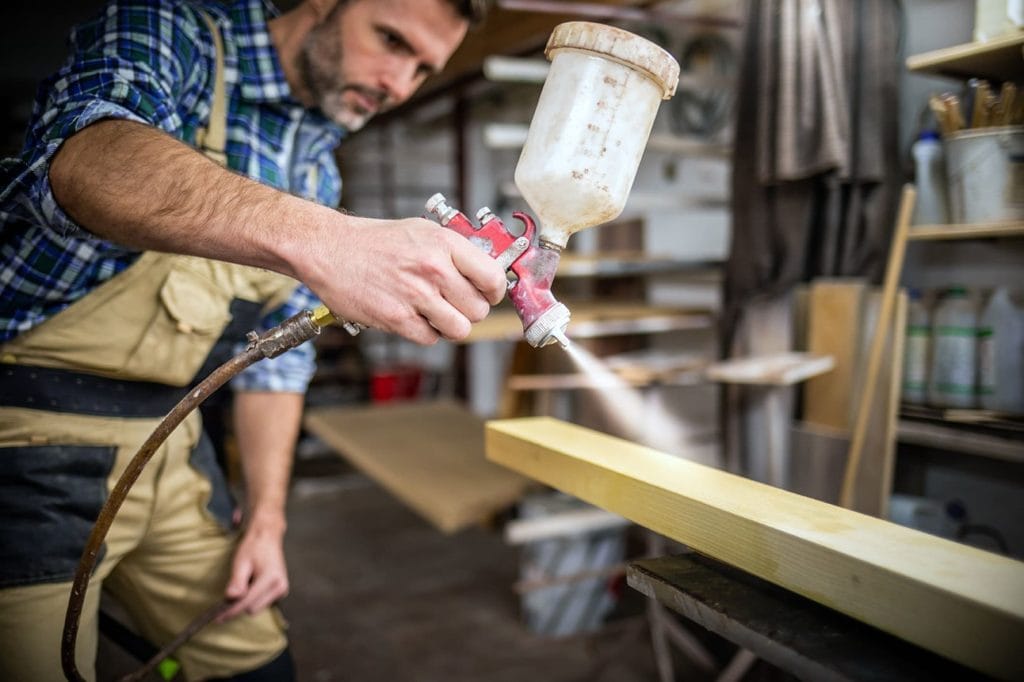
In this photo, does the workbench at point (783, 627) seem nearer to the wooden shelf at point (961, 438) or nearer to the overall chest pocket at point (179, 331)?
the overall chest pocket at point (179, 331)

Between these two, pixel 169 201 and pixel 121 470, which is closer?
pixel 169 201

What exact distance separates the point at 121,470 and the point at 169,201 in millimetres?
604

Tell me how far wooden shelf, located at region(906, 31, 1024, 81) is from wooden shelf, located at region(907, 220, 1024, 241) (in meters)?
0.48

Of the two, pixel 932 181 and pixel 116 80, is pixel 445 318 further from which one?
pixel 932 181

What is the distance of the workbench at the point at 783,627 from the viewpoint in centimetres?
70

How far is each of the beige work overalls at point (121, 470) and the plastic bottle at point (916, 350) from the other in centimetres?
204

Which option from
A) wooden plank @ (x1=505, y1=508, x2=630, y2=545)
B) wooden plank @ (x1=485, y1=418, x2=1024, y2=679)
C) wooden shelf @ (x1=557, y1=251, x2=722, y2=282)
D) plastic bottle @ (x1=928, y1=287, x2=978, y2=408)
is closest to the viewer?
wooden plank @ (x1=485, y1=418, x2=1024, y2=679)

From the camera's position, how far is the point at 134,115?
92 centimetres

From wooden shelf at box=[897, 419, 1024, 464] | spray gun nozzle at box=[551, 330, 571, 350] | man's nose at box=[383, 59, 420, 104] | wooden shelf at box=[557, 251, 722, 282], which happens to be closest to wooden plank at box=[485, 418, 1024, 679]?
spray gun nozzle at box=[551, 330, 571, 350]

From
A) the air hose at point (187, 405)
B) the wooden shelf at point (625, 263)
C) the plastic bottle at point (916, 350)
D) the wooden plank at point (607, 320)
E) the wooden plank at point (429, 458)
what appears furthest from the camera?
the wooden shelf at point (625, 263)

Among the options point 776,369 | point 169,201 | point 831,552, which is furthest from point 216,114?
point 776,369

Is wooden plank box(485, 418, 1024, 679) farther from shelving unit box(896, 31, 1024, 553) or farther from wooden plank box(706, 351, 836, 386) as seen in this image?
shelving unit box(896, 31, 1024, 553)

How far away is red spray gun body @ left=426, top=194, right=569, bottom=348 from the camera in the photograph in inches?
35.8

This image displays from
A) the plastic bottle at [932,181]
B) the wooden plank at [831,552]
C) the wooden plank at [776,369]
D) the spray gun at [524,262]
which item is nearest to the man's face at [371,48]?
the spray gun at [524,262]
